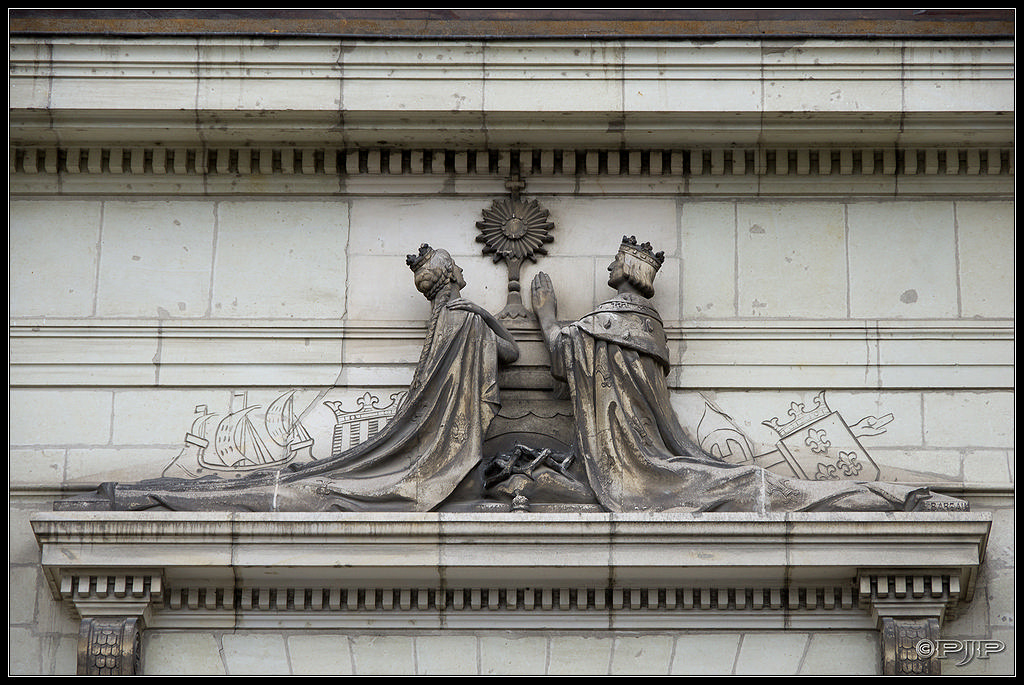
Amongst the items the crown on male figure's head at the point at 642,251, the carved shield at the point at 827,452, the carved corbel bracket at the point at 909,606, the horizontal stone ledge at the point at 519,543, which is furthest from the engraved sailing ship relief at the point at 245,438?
the carved corbel bracket at the point at 909,606

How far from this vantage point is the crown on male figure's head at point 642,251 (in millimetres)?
9484

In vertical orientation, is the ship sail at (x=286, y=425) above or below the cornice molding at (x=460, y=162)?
below

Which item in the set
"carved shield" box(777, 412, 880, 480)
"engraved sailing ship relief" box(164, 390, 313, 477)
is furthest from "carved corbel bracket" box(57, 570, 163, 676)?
"carved shield" box(777, 412, 880, 480)

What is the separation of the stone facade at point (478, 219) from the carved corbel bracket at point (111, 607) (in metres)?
0.49

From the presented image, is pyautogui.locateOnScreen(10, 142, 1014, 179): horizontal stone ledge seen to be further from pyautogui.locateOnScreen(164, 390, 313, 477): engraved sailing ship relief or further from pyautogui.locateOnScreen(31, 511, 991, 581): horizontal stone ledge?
pyautogui.locateOnScreen(31, 511, 991, 581): horizontal stone ledge

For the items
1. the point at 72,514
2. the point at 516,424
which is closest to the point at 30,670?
the point at 72,514

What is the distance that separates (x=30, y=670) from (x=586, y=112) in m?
4.12

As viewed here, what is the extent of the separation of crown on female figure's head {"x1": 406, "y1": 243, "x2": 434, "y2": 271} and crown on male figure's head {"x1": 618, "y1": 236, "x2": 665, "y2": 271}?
104 centimetres

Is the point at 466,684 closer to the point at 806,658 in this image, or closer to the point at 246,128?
the point at 806,658

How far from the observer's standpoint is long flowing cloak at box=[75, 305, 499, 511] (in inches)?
349

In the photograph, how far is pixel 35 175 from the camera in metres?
9.94

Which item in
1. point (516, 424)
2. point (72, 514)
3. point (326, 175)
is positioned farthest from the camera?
point (326, 175)

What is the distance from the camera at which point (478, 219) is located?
32.3 ft

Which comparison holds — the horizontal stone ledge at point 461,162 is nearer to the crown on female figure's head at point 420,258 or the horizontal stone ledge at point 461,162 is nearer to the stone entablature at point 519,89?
the stone entablature at point 519,89
